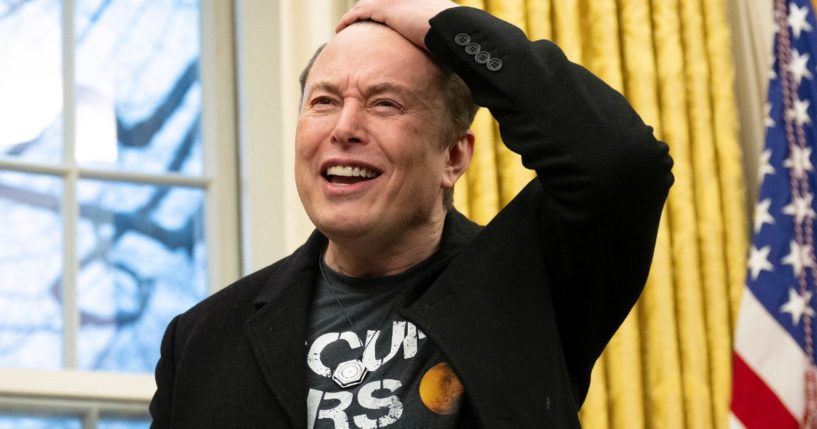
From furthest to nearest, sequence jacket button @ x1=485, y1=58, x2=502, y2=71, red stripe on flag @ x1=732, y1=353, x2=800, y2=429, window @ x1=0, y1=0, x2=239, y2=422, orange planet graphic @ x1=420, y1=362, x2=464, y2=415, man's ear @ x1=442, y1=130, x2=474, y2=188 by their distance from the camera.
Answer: red stripe on flag @ x1=732, y1=353, x2=800, y2=429 < window @ x1=0, y1=0, x2=239, y2=422 < man's ear @ x1=442, y1=130, x2=474, y2=188 < jacket button @ x1=485, y1=58, x2=502, y2=71 < orange planet graphic @ x1=420, y1=362, x2=464, y2=415

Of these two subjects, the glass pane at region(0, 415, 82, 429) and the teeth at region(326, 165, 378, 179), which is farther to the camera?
the glass pane at region(0, 415, 82, 429)

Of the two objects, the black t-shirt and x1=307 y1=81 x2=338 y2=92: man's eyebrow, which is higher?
x1=307 y1=81 x2=338 y2=92: man's eyebrow

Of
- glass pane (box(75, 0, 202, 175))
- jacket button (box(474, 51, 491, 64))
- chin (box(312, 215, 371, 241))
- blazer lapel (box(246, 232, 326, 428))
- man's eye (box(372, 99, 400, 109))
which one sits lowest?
blazer lapel (box(246, 232, 326, 428))

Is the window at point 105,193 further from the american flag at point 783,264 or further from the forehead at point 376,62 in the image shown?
the forehead at point 376,62

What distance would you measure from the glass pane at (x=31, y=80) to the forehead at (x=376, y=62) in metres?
1.54

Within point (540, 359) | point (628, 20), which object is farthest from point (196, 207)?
point (540, 359)

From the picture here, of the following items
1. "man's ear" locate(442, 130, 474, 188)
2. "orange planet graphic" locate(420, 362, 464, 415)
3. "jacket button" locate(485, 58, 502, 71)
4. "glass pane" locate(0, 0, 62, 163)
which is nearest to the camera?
"orange planet graphic" locate(420, 362, 464, 415)

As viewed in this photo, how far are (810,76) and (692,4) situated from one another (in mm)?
368

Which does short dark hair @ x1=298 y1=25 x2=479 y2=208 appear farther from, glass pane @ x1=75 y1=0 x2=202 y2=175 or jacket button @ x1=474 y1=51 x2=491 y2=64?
glass pane @ x1=75 y1=0 x2=202 y2=175

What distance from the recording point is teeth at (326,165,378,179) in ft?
6.84

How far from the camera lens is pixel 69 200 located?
3529 mm

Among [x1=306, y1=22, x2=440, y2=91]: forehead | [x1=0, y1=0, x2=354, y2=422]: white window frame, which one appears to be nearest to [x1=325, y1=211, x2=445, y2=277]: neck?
[x1=306, y1=22, x2=440, y2=91]: forehead

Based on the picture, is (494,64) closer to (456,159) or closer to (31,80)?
(456,159)

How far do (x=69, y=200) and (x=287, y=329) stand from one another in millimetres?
1622
